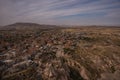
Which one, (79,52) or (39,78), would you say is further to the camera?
(79,52)

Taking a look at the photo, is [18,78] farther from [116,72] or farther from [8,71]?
[116,72]

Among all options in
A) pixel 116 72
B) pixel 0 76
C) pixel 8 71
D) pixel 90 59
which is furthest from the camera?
pixel 90 59

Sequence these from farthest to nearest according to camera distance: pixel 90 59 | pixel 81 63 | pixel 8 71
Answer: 1. pixel 90 59
2. pixel 81 63
3. pixel 8 71

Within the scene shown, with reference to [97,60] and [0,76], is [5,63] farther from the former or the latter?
[97,60]

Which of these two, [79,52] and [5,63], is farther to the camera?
[79,52]

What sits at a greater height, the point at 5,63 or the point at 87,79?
the point at 5,63

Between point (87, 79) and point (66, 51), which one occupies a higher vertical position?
point (66, 51)

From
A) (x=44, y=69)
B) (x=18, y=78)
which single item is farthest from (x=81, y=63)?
(x=18, y=78)

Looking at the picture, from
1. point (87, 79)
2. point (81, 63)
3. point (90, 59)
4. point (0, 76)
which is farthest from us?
point (90, 59)

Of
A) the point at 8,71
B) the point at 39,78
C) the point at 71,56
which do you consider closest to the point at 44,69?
the point at 39,78

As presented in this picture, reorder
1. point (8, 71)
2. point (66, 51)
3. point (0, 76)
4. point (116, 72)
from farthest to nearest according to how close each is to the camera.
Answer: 1. point (66, 51)
2. point (116, 72)
3. point (8, 71)
4. point (0, 76)
